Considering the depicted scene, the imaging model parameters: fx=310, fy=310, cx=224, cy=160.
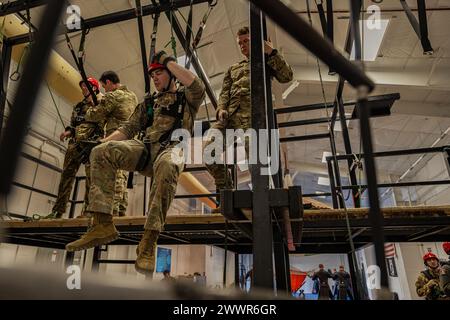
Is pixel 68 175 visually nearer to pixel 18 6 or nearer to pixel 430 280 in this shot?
pixel 18 6

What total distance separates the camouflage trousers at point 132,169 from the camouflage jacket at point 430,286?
4324 millimetres

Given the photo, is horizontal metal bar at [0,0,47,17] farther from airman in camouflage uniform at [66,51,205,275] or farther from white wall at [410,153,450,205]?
white wall at [410,153,450,205]

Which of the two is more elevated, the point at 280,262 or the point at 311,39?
the point at 311,39

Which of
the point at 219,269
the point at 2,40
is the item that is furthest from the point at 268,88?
the point at 219,269

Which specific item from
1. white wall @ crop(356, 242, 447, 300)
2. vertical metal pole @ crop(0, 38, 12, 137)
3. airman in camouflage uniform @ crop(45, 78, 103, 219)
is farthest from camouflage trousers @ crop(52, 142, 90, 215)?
white wall @ crop(356, 242, 447, 300)

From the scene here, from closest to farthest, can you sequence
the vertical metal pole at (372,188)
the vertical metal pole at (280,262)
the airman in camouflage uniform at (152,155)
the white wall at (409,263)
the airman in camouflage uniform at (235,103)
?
the vertical metal pole at (372,188), the airman in camouflage uniform at (152,155), the vertical metal pole at (280,262), the airman in camouflage uniform at (235,103), the white wall at (409,263)

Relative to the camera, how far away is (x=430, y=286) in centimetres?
449

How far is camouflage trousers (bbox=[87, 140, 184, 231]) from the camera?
5.92 ft

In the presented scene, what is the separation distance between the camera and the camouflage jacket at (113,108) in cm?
322

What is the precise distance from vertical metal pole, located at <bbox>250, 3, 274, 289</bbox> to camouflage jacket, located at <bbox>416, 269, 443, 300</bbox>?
14.4ft

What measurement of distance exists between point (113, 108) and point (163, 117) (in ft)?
4.10

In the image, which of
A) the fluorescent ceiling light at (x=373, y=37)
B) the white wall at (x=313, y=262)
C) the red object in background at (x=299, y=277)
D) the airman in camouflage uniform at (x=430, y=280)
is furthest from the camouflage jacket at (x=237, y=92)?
the white wall at (x=313, y=262)

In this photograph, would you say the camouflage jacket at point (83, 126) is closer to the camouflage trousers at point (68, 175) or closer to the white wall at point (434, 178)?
the camouflage trousers at point (68, 175)

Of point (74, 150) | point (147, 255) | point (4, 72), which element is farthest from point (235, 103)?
point (4, 72)
